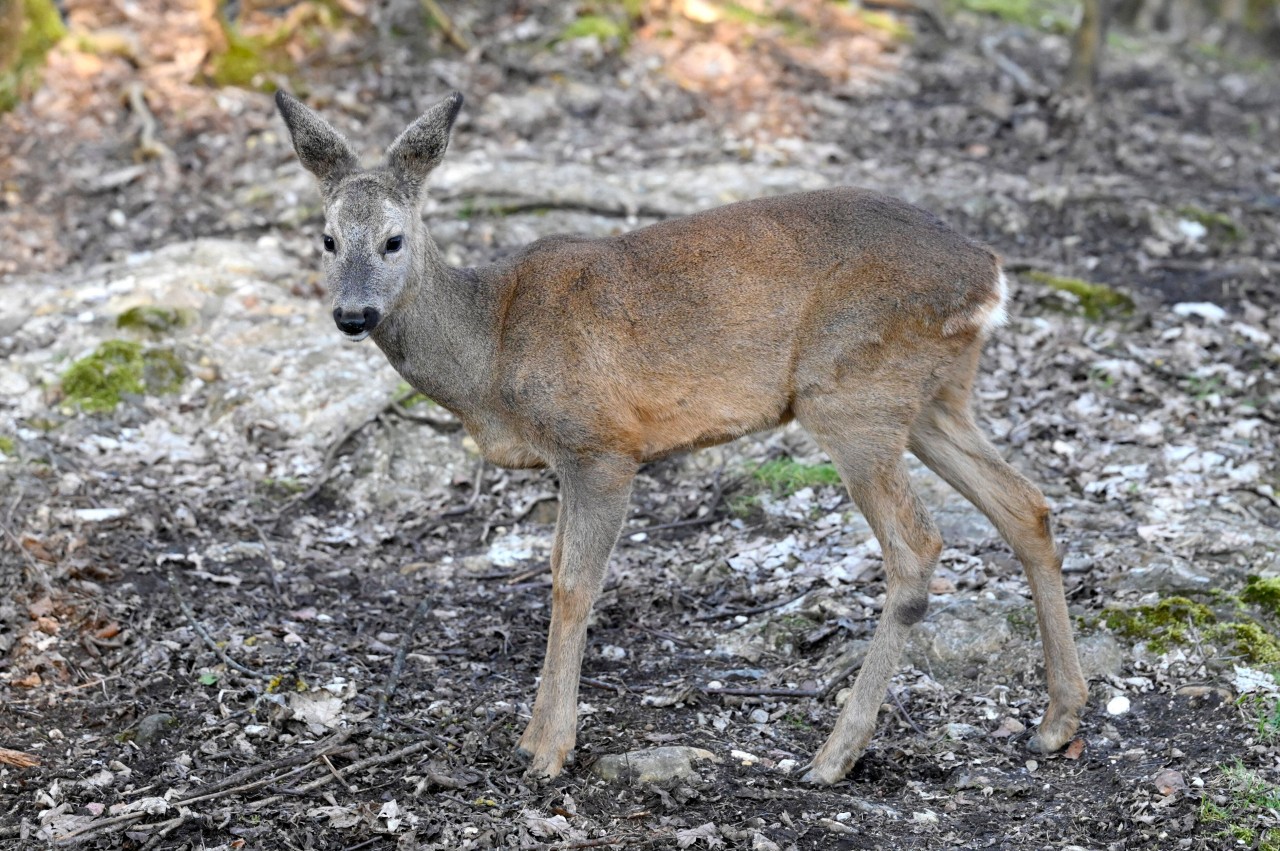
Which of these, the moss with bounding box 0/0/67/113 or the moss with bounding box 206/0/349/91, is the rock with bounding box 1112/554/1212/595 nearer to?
the moss with bounding box 206/0/349/91

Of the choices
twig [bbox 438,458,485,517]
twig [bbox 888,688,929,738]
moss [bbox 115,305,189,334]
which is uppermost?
twig [bbox 888,688,929,738]

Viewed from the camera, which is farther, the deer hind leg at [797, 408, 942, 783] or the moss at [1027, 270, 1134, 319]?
the moss at [1027, 270, 1134, 319]

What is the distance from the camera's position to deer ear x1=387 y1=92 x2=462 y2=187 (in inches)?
223

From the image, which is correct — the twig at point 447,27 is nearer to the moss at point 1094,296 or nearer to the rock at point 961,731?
the moss at point 1094,296

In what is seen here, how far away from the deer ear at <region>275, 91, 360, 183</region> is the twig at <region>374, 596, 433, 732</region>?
7.27 ft

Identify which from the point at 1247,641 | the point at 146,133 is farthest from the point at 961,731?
the point at 146,133

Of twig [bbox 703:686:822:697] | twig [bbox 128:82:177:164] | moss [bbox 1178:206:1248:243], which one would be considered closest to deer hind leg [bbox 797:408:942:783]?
twig [bbox 703:686:822:697]

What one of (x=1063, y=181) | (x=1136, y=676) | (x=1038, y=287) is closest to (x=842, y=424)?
(x=1136, y=676)

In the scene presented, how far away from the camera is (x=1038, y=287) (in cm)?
977

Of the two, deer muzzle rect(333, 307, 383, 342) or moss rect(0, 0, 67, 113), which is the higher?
deer muzzle rect(333, 307, 383, 342)

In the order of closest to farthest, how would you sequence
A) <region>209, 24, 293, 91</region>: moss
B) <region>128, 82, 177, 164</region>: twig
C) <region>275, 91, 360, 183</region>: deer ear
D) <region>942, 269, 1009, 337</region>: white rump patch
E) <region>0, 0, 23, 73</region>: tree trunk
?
<region>942, 269, 1009, 337</region>: white rump patch, <region>275, 91, 360, 183</region>: deer ear, <region>128, 82, 177, 164</region>: twig, <region>0, 0, 23, 73</region>: tree trunk, <region>209, 24, 293, 91</region>: moss

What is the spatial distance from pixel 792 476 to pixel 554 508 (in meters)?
1.43

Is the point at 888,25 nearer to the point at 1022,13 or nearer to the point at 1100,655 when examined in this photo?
the point at 1022,13

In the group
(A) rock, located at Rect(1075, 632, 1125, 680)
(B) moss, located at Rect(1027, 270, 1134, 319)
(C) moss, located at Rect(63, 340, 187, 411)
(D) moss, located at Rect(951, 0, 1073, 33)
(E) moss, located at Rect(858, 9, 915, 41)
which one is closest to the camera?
(A) rock, located at Rect(1075, 632, 1125, 680)
